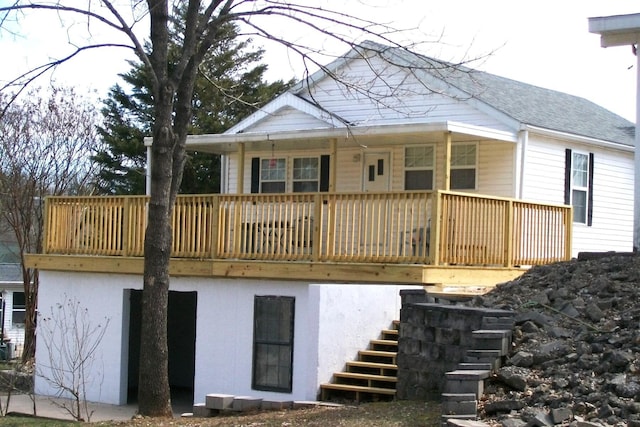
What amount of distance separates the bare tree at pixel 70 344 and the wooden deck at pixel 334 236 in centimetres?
82

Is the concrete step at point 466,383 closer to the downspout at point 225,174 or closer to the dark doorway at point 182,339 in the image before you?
the dark doorway at point 182,339

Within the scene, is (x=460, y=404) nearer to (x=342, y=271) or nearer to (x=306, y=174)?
(x=342, y=271)

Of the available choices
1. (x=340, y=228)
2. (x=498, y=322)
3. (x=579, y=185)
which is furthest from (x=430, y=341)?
(x=579, y=185)

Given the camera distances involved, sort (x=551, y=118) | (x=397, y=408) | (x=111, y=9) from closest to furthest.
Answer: (x=397, y=408) → (x=111, y=9) → (x=551, y=118)

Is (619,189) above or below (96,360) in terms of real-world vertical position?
above

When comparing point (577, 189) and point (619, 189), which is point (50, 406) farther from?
point (619, 189)

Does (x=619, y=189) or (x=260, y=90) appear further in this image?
(x=260, y=90)

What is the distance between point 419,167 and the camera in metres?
19.0

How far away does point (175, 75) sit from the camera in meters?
11.8

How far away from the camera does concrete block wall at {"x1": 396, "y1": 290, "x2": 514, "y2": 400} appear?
36.2 feet

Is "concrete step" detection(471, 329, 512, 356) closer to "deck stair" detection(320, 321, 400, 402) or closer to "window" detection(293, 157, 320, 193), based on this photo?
"deck stair" detection(320, 321, 400, 402)

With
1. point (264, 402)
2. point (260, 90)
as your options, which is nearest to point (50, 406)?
point (264, 402)

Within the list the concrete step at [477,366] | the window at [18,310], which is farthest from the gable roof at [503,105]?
the window at [18,310]

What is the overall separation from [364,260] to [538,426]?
6.45 m
